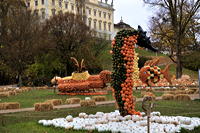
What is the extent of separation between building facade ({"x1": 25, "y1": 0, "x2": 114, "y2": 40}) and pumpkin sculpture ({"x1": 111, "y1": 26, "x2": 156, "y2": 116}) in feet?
243

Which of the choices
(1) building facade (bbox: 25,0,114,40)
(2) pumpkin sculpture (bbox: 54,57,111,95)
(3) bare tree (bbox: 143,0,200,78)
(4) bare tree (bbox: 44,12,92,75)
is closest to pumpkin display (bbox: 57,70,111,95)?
Answer: (2) pumpkin sculpture (bbox: 54,57,111,95)

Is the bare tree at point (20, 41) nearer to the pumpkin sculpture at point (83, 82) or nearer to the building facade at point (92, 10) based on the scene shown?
the pumpkin sculpture at point (83, 82)

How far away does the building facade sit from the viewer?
87.4 metres

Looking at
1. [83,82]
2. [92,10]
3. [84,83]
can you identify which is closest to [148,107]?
[84,83]

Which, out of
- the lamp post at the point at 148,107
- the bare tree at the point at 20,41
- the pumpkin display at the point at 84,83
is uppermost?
the bare tree at the point at 20,41

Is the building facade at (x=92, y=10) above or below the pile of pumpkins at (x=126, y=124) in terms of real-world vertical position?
above

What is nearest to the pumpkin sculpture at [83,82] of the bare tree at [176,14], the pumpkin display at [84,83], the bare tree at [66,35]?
the pumpkin display at [84,83]

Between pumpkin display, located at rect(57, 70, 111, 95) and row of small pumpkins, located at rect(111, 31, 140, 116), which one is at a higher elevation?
row of small pumpkins, located at rect(111, 31, 140, 116)

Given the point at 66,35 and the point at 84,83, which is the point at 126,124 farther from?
the point at 66,35

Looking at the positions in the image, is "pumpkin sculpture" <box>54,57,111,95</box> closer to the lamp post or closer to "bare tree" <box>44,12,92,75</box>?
the lamp post

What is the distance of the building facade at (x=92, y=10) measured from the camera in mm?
87438

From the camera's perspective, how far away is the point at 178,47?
37094 millimetres

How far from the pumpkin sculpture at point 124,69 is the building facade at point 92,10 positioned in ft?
243

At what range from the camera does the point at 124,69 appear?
12047mm
